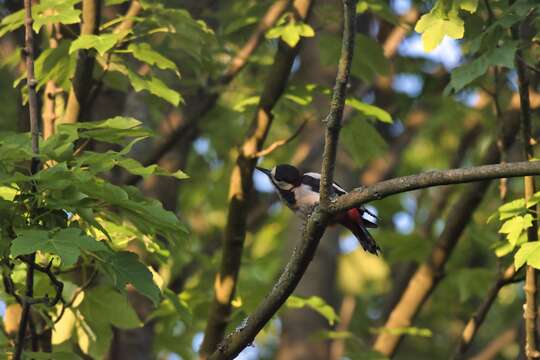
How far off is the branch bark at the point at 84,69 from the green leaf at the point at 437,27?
214 cm

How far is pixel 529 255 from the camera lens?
537 cm

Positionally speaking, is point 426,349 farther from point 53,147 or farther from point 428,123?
point 53,147

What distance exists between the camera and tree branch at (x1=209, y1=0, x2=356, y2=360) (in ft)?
14.2

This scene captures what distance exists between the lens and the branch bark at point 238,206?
276 inches

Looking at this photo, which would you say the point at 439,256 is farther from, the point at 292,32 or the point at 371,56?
the point at 292,32

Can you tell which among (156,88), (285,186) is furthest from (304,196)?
(156,88)

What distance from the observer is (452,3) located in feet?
18.5

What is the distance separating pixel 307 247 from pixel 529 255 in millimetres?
1463

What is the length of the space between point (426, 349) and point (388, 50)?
6.15 m

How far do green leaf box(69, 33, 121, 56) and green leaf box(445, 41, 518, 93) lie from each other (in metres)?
2.03

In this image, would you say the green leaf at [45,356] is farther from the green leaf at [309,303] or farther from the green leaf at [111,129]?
the green leaf at [309,303]

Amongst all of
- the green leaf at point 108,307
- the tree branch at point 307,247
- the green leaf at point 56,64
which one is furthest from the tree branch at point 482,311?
the green leaf at point 56,64

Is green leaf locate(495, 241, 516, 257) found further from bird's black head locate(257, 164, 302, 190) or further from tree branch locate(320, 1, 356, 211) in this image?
tree branch locate(320, 1, 356, 211)

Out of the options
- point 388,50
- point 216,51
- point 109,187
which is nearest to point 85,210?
point 109,187
